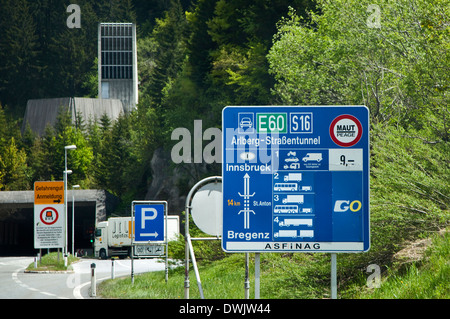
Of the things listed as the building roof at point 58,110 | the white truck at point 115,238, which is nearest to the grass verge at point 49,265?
the white truck at point 115,238

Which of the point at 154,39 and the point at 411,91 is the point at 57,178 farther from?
the point at 411,91

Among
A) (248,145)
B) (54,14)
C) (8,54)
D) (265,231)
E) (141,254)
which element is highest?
(54,14)

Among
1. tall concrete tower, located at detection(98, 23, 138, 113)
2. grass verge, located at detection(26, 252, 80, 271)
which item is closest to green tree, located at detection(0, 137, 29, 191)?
tall concrete tower, located at detection(98, 23, 138, 113)

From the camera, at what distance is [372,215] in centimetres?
1400

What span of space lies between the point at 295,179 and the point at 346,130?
977mm

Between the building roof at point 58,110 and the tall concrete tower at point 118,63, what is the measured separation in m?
3.06

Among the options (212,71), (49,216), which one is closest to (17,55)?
(212,71)

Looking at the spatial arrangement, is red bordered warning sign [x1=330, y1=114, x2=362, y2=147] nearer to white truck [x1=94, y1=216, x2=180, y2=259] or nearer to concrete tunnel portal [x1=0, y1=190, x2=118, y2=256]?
white truck [x1=94, y1=216, x2=180, y2=259]

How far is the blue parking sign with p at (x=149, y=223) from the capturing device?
68.3 feet

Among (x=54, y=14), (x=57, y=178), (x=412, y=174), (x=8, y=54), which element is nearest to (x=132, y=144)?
(x=57, y=178)

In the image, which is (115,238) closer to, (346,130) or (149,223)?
(149,223)

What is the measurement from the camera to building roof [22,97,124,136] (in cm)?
11588

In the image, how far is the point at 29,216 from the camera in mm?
84812

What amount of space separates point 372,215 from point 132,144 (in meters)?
84.3
